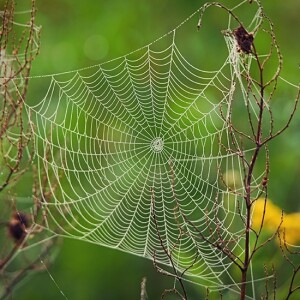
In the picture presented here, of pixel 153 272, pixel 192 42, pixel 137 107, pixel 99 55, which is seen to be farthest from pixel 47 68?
pixel 137 107

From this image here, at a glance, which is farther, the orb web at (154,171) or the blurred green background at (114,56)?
the blurred green background at (114,56)

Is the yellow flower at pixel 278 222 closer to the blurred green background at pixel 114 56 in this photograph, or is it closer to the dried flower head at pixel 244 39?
the blurred green background at pixel 114 56

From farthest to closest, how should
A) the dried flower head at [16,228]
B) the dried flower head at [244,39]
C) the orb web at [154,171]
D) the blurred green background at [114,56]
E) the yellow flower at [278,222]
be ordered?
the blurred green background at [114,56] → the yellow flower at [278,222] → the orb web at [154,171] → the dried flower head at [16,228] → the dried flower head at [244,39]

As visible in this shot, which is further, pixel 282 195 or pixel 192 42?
pixel 192 42

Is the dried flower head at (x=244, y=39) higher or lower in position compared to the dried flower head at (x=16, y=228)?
higher

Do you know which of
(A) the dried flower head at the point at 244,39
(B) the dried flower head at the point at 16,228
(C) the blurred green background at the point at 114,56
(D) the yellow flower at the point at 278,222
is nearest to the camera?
(A) the dried flower head at the point at 244,39

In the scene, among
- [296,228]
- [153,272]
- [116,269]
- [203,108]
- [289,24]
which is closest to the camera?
[296,228]

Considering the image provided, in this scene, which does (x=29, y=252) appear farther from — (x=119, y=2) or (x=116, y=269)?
(x=119, y=2)

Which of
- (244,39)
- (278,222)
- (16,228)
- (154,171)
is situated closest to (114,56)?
(154,171)

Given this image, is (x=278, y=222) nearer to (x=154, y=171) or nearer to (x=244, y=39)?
(x=154, y=171)

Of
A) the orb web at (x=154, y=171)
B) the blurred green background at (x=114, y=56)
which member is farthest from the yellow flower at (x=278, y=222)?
the blurred green background at (x=114, y=56)
